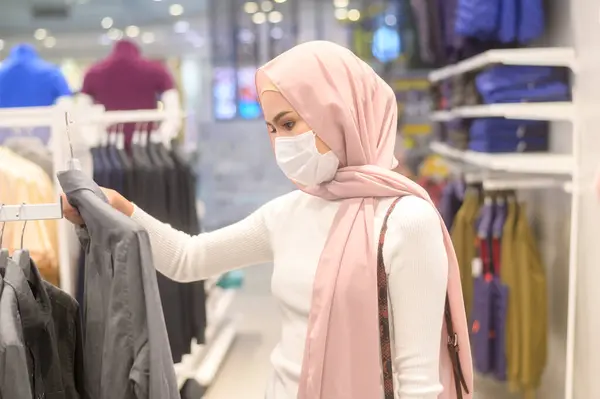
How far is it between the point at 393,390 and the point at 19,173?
4.43 ft

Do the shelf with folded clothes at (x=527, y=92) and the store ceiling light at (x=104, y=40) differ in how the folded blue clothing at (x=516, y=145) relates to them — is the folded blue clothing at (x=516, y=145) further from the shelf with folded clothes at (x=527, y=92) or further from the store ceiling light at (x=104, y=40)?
the store ceiling light at (x=104, y=40)

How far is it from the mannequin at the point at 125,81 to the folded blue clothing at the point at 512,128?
1696 mm

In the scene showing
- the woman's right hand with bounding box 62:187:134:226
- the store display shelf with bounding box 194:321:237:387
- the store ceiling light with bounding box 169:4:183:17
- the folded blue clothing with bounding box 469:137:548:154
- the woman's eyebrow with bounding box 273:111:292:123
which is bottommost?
the store display shelf with bounding box 194:321:237:387

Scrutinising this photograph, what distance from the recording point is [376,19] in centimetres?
625

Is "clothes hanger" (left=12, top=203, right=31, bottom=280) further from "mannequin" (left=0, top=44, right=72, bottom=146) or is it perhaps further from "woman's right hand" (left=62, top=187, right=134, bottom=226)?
"mannequin" (left=0, top=44, right=72, bottom=146)

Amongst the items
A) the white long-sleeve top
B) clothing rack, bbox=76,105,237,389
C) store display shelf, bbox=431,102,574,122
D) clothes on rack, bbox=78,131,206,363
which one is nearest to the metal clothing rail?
the white long-sleeve top

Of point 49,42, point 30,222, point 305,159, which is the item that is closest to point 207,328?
point 30,222

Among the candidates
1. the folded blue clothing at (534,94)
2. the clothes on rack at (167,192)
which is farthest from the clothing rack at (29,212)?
the folded blue clothing at (534,94)

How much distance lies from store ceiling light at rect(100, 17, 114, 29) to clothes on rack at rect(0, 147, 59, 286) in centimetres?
574

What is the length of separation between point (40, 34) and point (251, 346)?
202 inches

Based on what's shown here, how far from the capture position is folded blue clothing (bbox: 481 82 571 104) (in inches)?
109

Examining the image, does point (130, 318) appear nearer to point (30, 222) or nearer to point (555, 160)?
point (30, 222)

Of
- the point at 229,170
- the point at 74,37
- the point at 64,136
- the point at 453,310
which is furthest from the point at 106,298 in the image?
the point at 74,37

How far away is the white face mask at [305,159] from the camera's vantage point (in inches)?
57.1
